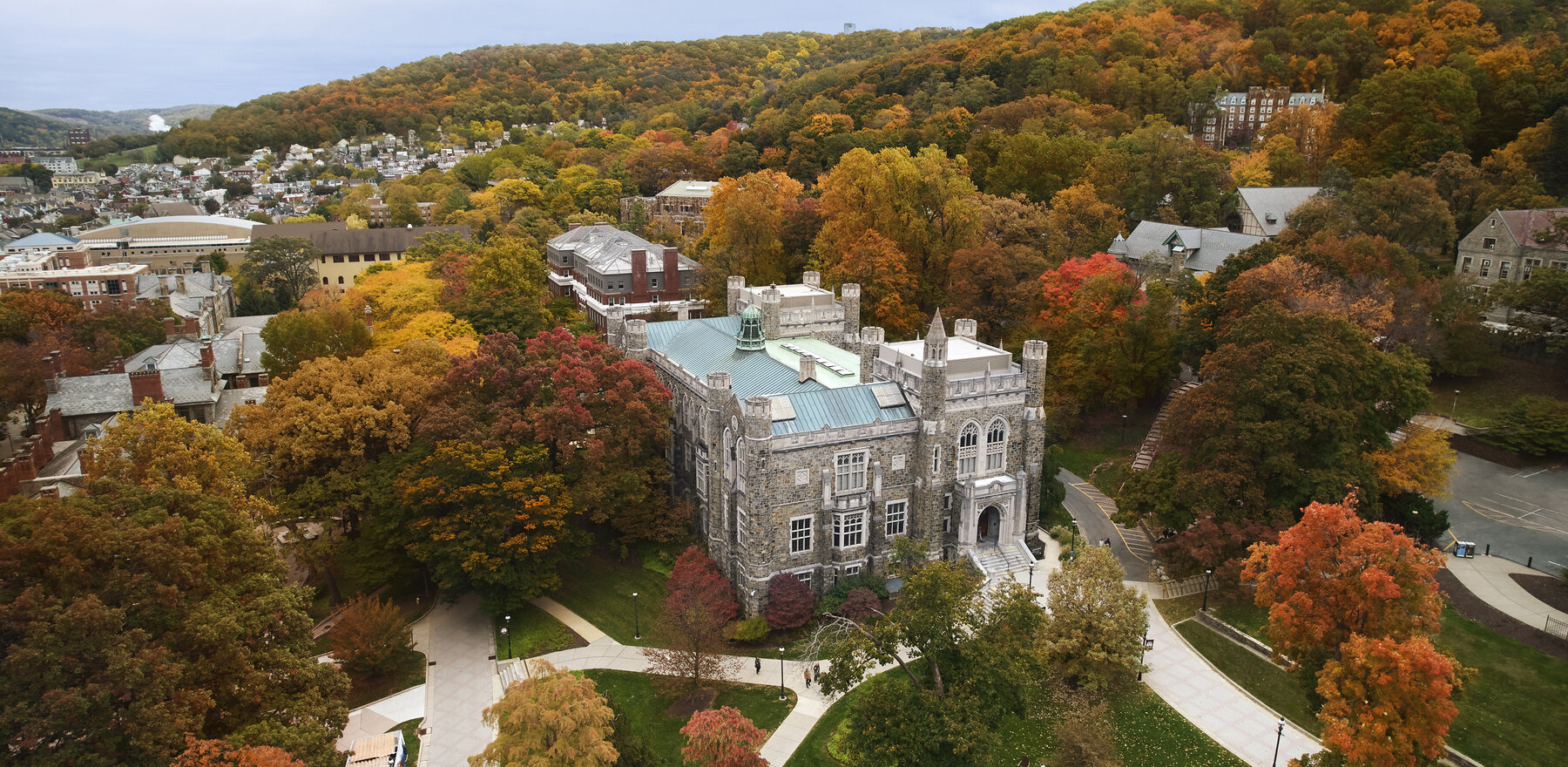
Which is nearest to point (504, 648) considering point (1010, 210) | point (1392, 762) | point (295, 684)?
point (295, 684)

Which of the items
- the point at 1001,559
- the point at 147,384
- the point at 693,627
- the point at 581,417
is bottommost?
the point at 1001,559

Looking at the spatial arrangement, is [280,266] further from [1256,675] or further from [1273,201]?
[1273,201]

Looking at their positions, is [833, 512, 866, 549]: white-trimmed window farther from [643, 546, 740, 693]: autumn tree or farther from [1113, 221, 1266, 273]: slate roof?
[1113, 221, 1266, 273]: slate roof

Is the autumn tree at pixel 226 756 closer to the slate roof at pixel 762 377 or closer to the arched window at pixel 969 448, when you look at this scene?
the slate roof at pixel 762 377

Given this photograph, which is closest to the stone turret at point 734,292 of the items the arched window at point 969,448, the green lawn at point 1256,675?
the arched window at point 969,448

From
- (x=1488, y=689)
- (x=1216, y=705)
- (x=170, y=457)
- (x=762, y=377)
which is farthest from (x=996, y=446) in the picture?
(x=170, y=457)

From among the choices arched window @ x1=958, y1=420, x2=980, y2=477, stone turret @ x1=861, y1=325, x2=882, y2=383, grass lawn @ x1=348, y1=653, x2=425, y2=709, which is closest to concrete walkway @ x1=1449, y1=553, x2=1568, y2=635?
arched window @ x1=958, y1=420, x2=980, y2=477
